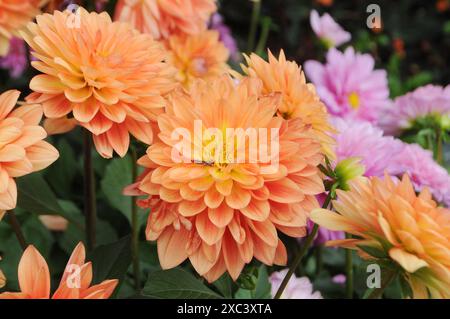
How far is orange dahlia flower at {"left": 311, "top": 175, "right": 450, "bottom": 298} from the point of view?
0.47 meters

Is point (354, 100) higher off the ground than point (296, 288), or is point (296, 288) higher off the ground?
point (354, 100)

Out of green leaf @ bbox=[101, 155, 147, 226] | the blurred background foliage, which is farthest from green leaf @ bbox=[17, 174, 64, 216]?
green leaf @ bbox=[101, 155, 147, 226]

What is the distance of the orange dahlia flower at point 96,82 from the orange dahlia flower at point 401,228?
185 millimetres

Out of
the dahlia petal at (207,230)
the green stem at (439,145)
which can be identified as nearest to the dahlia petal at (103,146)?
the dahlia petal at (207,230)

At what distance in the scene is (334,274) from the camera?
98 centimetres

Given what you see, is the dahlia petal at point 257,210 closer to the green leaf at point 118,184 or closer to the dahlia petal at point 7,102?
the dahlia petal at point 7,102

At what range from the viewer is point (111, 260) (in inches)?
25.4

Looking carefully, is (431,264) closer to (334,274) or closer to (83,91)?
(83,91)

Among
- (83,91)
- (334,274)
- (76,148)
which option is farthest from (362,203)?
(76,148)

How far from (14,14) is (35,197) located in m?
0.25

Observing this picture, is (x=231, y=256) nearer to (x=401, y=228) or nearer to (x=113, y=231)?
(x=401, y=228)

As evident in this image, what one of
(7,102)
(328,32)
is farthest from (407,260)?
(328,32)

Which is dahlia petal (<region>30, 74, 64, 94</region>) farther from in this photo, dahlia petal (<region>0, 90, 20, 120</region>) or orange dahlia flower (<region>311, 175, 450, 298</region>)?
orange dahlia flower (<region>311, 175, 450, 298</region>)

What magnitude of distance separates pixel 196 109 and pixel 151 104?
1.9 inches
